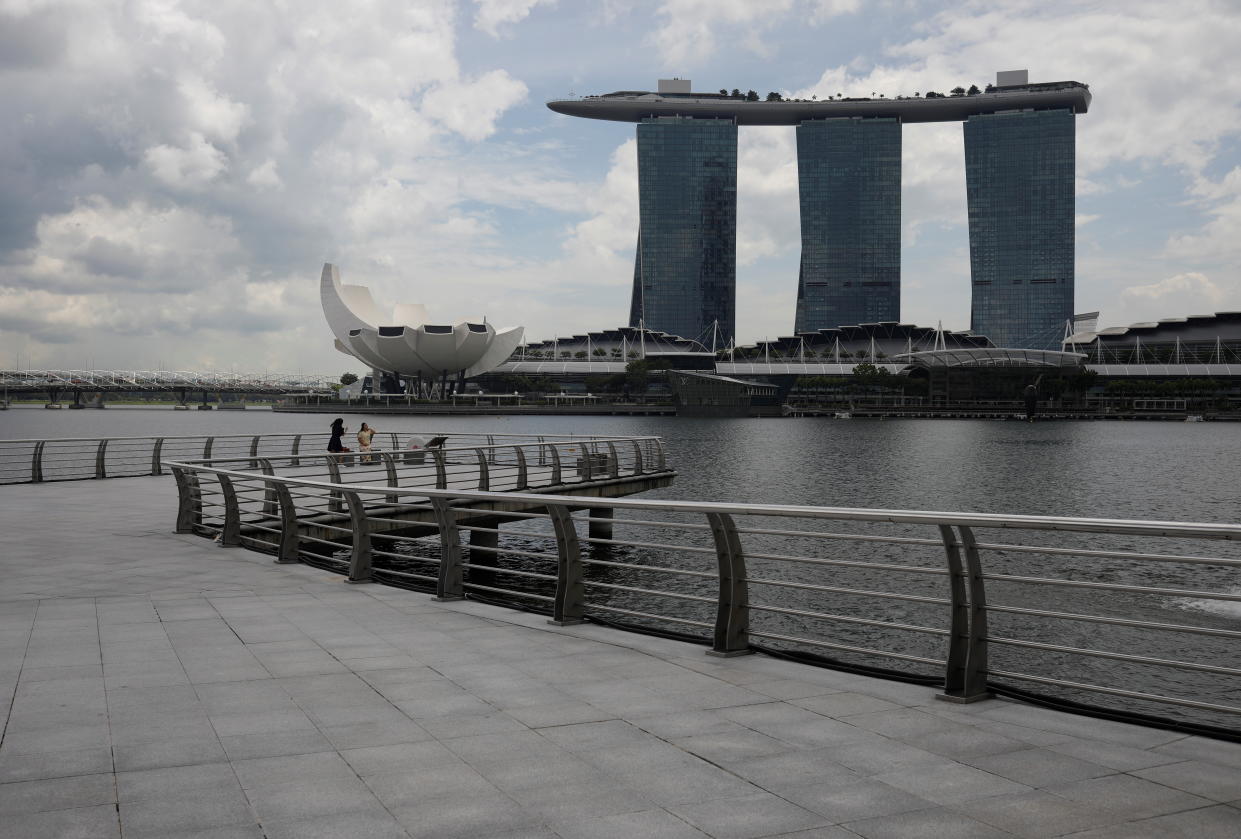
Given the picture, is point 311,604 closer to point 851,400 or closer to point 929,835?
point 929,835

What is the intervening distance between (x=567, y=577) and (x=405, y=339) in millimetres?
149199

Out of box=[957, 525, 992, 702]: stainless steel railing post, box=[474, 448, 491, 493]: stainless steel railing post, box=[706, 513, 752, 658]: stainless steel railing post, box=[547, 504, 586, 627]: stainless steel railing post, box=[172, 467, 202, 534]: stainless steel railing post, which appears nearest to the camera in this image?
box=[957, 525, 992, 702]: stainless steel railing post

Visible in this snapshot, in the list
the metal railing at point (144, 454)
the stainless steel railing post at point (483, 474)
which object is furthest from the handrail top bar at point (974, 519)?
the stainless steel railing post at point (483, 474)

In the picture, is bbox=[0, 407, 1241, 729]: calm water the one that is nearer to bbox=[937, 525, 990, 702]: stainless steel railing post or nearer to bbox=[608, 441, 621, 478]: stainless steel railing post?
bbox=[608, 441, 621, 478]: stainless steel railing post

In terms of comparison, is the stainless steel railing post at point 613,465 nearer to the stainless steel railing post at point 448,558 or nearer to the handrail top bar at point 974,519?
the stainless steel railing post at point 448,558

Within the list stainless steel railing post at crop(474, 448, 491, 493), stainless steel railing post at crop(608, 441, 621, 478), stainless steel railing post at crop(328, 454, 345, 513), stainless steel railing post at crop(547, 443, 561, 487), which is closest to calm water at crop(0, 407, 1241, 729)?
stainless steel railing post at crop(608, 441, 621, 478)

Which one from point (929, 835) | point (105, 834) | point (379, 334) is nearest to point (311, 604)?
point (105, 834)

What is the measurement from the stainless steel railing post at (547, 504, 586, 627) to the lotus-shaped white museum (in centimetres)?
14650

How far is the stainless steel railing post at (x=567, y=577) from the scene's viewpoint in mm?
8086

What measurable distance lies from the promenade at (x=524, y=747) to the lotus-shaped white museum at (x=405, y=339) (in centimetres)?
14753

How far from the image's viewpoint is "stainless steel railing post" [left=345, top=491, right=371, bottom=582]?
A: 10.9m

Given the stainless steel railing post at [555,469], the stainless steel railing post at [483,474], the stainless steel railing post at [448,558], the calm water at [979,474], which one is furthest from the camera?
the calm water at [979,474]

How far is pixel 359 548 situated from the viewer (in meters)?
11.0

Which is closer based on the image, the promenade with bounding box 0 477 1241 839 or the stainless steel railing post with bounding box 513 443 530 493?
the promenade with bounding box 0 477 1241 839
